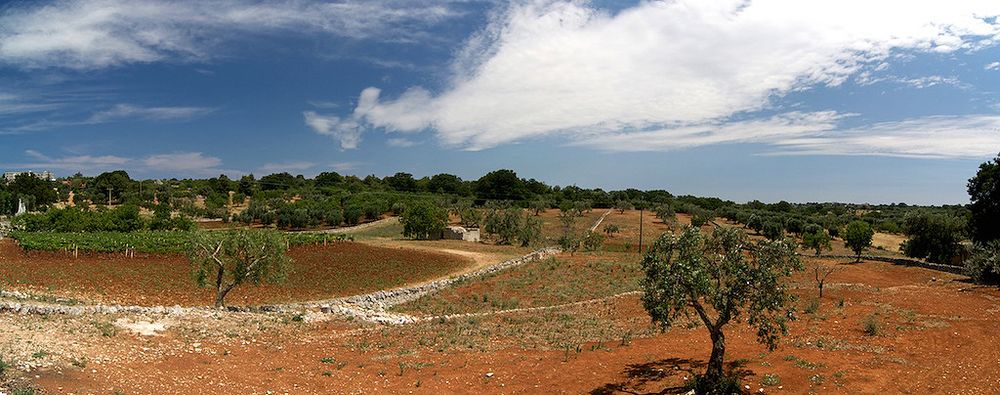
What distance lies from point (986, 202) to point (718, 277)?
42.9m

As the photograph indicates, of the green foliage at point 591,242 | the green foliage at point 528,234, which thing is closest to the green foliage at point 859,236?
the green foliage at point 591,242

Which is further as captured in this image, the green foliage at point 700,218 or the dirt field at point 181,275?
the green foliage at point 700,218

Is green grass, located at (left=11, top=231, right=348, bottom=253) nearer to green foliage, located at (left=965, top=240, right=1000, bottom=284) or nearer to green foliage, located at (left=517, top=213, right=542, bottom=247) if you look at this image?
green foliage, located at (left=517, top=213, right=542, bottom=247)

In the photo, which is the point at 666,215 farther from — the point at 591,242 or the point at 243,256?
the point at 243,256

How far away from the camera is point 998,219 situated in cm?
4091

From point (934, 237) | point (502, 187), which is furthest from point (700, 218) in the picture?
point (502, 187)

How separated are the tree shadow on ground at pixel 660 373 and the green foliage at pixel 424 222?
5573 cm

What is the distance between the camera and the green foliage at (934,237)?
52812 mm

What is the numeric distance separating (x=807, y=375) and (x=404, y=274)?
3200cm

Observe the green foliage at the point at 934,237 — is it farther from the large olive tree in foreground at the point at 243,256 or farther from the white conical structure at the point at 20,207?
the white conical structure at the point at 20,207

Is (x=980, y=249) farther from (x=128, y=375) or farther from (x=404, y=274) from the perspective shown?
(x=128, y=375)

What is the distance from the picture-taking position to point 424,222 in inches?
2781

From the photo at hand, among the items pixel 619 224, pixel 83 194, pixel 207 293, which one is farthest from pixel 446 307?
pixel 83 194

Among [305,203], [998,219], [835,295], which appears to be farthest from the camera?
[305,203]
